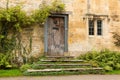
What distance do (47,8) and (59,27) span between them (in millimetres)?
1397

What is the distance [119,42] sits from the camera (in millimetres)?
18000

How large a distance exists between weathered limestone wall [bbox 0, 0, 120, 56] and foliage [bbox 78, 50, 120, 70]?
Answer: 61cm

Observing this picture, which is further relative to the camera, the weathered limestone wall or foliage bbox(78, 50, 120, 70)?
the weathered limestone wall

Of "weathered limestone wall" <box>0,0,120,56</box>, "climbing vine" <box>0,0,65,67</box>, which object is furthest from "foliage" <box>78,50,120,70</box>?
"climbing vine" <box>0,0,65,67</box>

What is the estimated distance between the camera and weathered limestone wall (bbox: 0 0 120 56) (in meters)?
17.0

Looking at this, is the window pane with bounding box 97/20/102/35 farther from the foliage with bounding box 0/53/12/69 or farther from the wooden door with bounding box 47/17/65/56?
the foliage with bounding box 0/53/12/69

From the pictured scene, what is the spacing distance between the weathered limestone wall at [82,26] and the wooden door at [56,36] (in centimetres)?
46

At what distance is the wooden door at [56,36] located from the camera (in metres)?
17.3

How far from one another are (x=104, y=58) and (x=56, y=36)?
9.44 feet

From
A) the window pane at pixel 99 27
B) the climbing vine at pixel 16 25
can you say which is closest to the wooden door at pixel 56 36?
the climbing vine at pixel 16 25

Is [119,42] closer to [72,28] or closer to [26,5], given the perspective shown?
[72,28]

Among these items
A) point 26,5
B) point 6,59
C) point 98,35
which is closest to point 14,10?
point 26,5

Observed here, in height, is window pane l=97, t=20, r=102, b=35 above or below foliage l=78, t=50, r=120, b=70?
above

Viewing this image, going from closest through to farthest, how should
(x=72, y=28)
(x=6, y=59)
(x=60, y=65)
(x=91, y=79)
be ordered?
(x=91, y=79) < (x=60, y=65) < (x=6, y=59) < (x=72, y=28)
